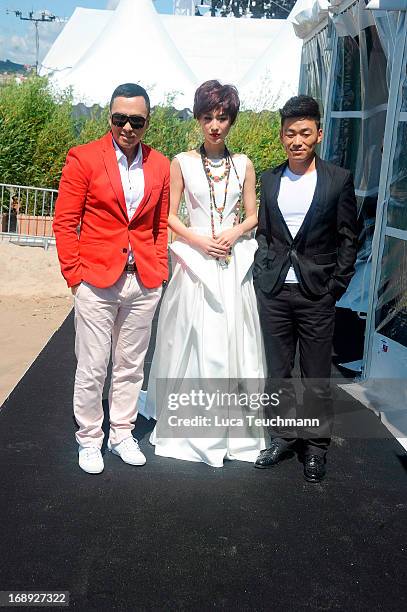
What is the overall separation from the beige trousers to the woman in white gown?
23 cm

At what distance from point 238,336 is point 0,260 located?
20.4 feet

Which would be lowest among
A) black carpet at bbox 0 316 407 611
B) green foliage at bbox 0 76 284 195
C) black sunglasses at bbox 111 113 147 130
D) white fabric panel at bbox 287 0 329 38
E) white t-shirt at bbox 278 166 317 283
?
black carpet at bbox 0 316 407 611

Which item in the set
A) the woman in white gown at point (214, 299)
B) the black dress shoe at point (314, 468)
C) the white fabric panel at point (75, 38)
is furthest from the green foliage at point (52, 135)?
the white fabric panel at point (75, 38)

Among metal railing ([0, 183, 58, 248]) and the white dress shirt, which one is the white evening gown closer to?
the white dress shirt

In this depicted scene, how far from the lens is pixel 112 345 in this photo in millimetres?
3834

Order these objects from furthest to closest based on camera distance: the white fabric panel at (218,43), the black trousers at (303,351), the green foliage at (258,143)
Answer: the white fabric panel at (218,43), the green foliage at (258,143), the black trousers at (303,351)

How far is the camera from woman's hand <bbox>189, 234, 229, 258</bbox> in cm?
378

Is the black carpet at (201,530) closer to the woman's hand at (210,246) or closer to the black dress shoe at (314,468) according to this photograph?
the black dress shoe at (314,468)

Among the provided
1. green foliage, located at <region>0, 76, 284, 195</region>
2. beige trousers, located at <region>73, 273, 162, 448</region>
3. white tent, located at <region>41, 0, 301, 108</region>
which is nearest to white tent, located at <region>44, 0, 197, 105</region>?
white tent, located at <region>41, 0, 301, 108</region>

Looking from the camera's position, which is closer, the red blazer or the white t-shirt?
the red blazer

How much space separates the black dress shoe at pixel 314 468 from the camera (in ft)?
12.1

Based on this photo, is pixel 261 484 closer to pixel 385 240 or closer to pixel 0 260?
pixel 385 240

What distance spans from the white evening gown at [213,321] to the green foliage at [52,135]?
755cm

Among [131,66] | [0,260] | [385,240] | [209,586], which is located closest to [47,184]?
[0,260]
